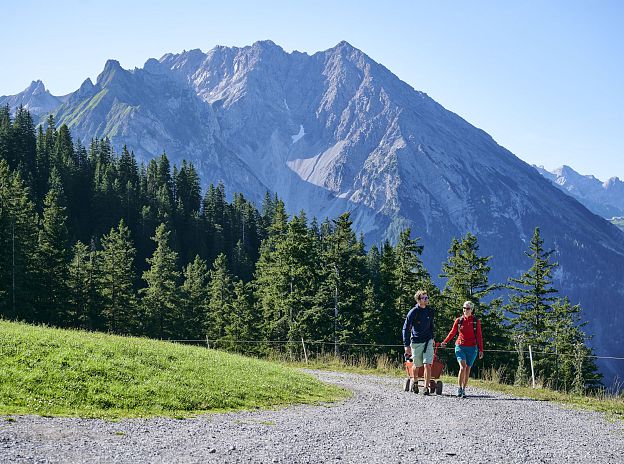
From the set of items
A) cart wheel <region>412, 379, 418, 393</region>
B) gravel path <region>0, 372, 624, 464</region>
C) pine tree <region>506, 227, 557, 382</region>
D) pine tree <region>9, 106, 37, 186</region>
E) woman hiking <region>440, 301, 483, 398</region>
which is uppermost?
pine tree <region>9, 106, 37, 186</region>

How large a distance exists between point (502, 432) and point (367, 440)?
3.17 metres

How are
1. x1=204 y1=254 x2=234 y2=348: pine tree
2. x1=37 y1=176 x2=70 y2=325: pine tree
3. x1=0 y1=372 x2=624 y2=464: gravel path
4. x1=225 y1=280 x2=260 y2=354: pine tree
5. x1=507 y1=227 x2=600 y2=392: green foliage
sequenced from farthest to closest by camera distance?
x1=204 y1=254 x2=234 y2=348: pine tree, x1=225 y1=280 x2=260 y2=354: pine tree, x1=37 y1=176 x2=70 y2=325: pine tree, x1=507 y1=227 x2=600 y2=392: green foliage, x1=0 y1=372 x2=624 y2=464: gravel path

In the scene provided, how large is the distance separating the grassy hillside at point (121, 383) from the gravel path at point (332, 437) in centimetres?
104

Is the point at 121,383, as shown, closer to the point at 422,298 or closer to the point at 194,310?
the point at 422,298

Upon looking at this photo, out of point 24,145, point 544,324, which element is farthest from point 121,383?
point 24,145

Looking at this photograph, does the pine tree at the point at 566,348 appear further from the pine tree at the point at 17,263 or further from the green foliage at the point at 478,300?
the pine tree at the point at 17,263

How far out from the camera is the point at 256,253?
139 m

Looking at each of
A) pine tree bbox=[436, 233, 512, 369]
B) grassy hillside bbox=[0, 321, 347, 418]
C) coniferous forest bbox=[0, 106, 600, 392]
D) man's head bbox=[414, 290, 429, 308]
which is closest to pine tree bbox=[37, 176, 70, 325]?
coniferous forest bbox=[0, 106, 600, 392]

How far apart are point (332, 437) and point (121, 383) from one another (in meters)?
5.54

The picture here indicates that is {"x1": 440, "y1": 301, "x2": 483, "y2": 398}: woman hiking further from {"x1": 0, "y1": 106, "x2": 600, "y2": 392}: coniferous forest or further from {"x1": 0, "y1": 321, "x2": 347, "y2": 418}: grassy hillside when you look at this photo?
{"x1": 0, "y1": 106, "x2": 600, "y2": 392}: coniferous forest

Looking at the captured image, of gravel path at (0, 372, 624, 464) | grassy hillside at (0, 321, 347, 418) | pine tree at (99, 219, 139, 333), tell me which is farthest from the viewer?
pine tree at (99, 219, 139, 333)

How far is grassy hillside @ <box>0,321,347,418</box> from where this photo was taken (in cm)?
1151

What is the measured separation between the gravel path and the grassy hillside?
1038mm

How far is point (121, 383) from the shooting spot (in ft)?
43.3
